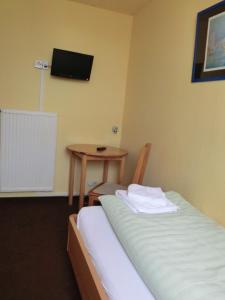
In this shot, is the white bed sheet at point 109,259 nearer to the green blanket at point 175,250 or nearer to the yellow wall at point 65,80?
the green blanket at point 175,250

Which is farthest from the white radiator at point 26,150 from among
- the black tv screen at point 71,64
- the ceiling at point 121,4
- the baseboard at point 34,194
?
the ceiling at point 121,4

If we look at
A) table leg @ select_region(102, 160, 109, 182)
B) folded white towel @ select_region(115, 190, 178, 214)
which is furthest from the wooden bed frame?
table leg @ select_region(102, 160, 109, 182)

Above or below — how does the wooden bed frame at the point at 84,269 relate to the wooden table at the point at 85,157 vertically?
below

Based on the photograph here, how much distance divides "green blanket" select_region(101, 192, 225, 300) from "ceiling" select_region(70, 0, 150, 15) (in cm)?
230

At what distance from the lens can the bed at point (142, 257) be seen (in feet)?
3.41

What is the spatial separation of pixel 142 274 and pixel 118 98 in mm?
2591

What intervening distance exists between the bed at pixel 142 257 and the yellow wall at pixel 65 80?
5.49ft

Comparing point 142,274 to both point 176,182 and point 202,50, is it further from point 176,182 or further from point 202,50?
point 202,50

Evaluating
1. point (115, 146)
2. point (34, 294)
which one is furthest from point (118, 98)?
point (34, 294)

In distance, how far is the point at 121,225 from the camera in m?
1.48

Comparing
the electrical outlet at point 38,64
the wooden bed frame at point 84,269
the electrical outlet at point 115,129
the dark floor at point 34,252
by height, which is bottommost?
the dark floor at point 34,252

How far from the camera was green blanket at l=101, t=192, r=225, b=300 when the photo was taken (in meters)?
1.01

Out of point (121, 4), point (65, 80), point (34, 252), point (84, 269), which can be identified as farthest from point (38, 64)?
point (84, 269)

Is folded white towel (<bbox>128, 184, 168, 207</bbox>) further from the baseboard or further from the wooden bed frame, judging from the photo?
the baseboard
